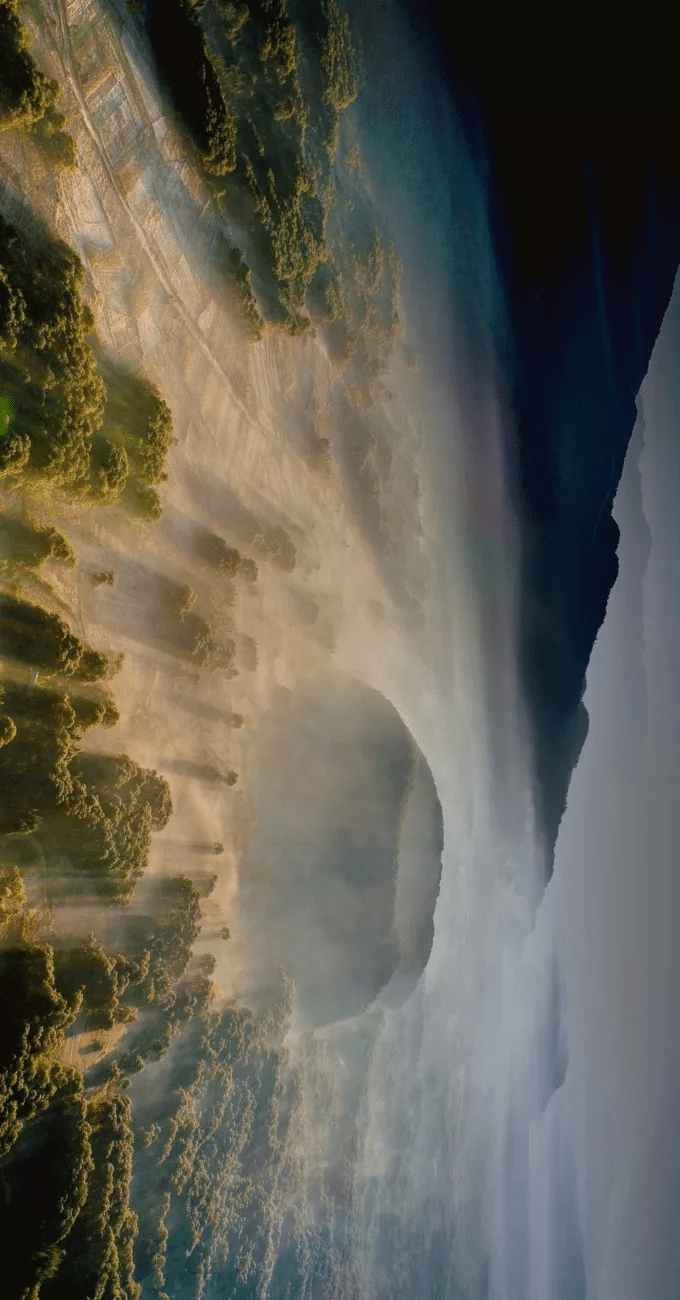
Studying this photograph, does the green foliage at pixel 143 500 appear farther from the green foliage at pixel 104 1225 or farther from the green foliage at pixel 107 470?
the green foliage at pixel 104 1225

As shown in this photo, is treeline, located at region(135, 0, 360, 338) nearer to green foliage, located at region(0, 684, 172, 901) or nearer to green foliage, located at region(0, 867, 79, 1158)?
green foliage, located at region(0, 684, 172, 901)

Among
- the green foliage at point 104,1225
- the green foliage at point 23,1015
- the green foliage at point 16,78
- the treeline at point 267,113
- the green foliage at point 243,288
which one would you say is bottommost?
the green foliage at point 104,1225

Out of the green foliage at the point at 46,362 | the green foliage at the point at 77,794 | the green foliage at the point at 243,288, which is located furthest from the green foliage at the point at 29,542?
the green foliage at the point at 243,288

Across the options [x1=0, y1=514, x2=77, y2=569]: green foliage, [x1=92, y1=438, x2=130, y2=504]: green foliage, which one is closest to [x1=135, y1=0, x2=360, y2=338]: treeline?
[x1=92, y1=438, x2=130, y2=504]: green foliage

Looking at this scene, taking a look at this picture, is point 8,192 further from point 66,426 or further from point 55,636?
point 55,636

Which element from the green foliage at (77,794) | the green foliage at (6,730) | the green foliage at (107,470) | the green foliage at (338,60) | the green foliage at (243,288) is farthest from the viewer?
the green foliage at (338,60)

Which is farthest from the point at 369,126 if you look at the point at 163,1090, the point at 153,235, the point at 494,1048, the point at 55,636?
the point at 494,1048
